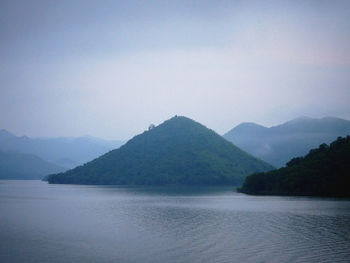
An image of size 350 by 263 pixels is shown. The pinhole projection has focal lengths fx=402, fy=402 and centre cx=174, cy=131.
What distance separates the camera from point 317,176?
4141 inches

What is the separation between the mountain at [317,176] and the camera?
10162cm

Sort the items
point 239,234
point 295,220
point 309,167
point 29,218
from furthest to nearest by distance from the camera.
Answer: point 309,167 → point 29,218 → point 295,220 → point 239,234

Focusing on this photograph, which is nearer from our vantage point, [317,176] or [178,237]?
[178,237]

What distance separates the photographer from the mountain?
102 metres

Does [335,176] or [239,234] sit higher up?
[335,176]

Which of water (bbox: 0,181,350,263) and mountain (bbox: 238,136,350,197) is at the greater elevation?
mountain (bbox: 238,136,350,197)

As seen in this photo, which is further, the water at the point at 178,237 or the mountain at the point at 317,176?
the mountain at the point at 317,176

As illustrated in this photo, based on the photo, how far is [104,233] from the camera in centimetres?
4728

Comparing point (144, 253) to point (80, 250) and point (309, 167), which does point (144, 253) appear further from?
point (309, 167)

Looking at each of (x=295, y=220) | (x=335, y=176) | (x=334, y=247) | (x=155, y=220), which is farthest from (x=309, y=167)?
(x=334, y=247)

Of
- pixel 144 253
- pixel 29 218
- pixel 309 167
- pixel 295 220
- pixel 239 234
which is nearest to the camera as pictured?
pixel 144 253

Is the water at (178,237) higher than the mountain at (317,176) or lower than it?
lower

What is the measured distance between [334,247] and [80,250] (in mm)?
23758

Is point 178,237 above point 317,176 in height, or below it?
below
